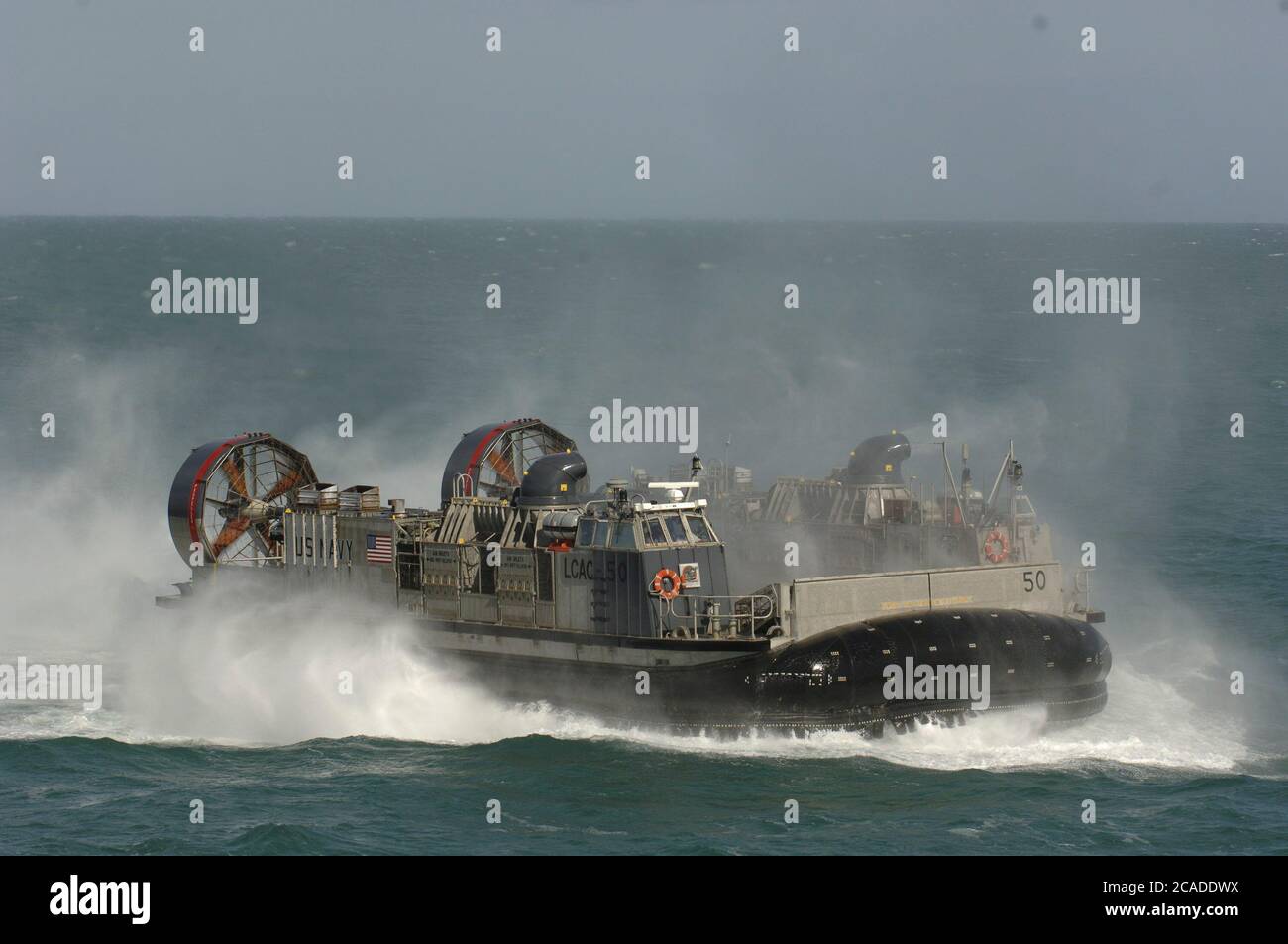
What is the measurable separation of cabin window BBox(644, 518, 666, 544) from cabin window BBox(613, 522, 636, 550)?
34 centimetres

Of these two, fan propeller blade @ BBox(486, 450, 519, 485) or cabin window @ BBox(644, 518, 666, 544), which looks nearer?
cabin window @ BBox(644, 518, 666, 544)

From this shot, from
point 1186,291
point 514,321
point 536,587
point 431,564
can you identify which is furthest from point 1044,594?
point 1186,291

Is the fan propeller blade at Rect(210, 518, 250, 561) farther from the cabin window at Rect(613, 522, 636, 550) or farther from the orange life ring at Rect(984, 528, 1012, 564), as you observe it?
the orange life ring at Rect(984, 528, 1012, 564)

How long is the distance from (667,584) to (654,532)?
1406 mm

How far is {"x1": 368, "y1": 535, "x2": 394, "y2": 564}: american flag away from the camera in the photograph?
4450cm

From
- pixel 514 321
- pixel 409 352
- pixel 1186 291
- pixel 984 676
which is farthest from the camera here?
pixel 1186 291

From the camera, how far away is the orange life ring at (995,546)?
47312 mm

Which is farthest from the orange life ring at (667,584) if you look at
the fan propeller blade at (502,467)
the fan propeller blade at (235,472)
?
the fan propeller blade at (235,472)

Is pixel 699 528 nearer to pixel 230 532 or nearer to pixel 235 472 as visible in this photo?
pixel 235 472

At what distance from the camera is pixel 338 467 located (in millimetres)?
69500

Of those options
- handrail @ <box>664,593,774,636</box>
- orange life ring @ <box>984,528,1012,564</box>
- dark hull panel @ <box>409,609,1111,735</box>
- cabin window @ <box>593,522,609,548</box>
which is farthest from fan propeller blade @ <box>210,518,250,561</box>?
orange life ring @ <box>984,528,1012,564</box>
